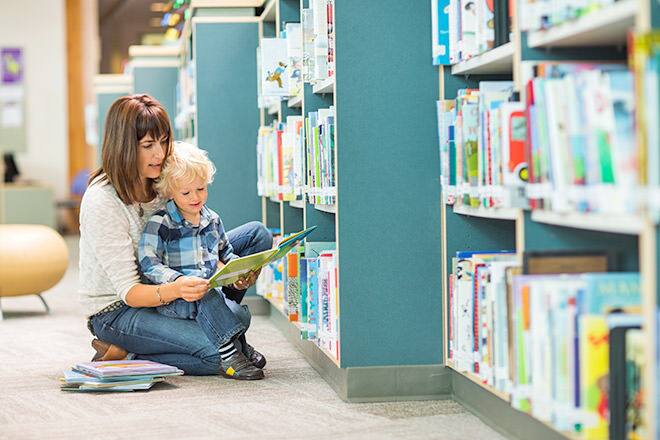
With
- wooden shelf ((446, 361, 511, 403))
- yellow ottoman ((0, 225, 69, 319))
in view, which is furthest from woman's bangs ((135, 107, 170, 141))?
yellow ottoman ((0, 225, 69, 319))

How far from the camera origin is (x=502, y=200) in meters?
1.99

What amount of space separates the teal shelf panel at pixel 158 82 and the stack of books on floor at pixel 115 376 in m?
4.08

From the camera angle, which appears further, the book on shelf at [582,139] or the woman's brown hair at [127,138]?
the woman's brown hair at [127,138]

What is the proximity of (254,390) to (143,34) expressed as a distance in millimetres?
10711

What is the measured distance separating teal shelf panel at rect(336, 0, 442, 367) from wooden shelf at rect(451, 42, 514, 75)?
0.11 metres

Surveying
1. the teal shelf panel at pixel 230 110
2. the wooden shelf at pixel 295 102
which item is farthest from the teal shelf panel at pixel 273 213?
the wooden shelf at pixel 295 102

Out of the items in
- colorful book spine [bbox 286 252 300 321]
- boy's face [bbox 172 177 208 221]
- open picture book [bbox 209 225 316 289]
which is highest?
boy's face [bbox 172 177 208 221]

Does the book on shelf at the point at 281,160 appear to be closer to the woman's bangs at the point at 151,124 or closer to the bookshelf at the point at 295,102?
the bookshelf at the point at 295,102

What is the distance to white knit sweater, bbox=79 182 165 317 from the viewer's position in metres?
2.68

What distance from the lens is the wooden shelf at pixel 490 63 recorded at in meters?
2.02

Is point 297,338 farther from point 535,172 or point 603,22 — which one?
point 603,22

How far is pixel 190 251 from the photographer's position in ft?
9.09

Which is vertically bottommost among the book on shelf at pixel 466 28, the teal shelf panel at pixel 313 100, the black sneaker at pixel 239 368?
the black sneaker at pixel 239 368

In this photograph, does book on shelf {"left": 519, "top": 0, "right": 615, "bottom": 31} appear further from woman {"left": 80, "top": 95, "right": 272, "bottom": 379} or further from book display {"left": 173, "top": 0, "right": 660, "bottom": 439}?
woman {"left": 80, "top": 95, "right": 272, "bottom": 379}
